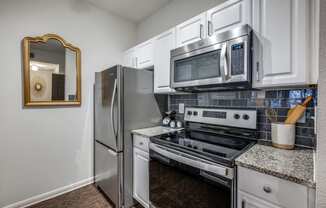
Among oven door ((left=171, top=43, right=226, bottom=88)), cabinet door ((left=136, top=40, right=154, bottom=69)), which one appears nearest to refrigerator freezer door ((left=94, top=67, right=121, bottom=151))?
cabinet door ((left=136, top=40, right=154, bottom=69))

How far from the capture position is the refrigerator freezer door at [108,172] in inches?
71.0

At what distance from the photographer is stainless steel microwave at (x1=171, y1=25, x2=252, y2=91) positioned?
1193 mm

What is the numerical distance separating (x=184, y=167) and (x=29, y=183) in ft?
6.51

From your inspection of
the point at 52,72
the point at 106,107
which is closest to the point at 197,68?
the point at 106,107

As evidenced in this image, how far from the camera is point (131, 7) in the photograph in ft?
8.20

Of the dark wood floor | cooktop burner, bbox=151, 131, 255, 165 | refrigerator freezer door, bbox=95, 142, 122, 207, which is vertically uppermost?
cooktop burner, bbox=151, 131, 255, 165

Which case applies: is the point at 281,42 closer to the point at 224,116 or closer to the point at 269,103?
the point at 269,103

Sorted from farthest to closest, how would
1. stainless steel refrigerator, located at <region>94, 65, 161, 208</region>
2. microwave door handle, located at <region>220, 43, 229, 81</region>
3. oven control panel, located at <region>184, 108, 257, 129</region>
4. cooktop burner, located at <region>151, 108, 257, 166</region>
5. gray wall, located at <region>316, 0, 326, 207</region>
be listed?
stainless steel refrigerator, located at <region>94, 65, 161, 208</region> < oven control panel, located at <region>184, 108, 257, 129</region> < microwave door handle, located at <region>220, 43, 229, 81</region> < cooktop burner, located at <region>151, 108, 257, 166</region> < gray wall, located at <region>316, 0, 326, 207</region>

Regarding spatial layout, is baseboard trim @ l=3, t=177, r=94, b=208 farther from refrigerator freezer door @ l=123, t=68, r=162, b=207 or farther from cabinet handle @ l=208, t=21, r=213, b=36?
cabinet handle @ l=208, t=21, r=213, b=36

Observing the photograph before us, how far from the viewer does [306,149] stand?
1.21 m

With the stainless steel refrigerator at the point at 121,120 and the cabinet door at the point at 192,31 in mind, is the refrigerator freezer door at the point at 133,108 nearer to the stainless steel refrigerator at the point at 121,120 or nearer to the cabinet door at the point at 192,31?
the stainless steel refrigerator at the point at 121,120

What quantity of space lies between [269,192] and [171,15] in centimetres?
242

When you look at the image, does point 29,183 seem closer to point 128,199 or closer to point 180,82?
point 128,199

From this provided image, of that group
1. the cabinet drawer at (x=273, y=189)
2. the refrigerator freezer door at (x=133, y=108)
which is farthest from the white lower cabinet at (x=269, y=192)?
the refrigerator freezer door at (x=133, y=108)
